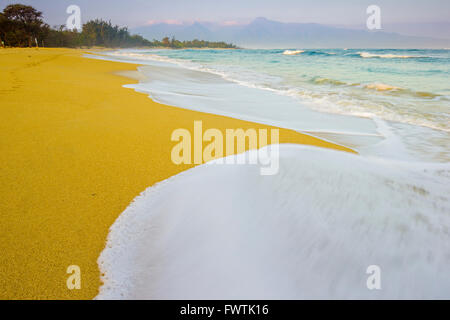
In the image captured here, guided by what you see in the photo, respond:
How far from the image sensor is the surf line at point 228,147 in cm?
202

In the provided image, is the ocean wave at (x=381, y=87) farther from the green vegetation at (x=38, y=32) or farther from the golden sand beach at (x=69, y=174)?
the green vegetation at (x=38, y=32)

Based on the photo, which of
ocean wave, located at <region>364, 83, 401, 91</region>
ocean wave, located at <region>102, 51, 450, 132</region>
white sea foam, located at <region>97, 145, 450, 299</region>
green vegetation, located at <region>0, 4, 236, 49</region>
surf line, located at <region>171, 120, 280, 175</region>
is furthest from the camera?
green vegetation, located at <region>0, 4, 236, 49</region>

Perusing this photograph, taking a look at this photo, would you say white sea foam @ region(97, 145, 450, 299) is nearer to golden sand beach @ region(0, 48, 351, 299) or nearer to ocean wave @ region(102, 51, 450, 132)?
golden sand beach @ region(0, 48, 351, 299)

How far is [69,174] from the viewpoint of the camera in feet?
5.72

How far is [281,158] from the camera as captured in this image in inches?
79.5

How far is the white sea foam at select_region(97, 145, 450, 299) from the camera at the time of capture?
1017mm

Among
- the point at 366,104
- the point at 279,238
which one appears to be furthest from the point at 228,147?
the point at 366,104

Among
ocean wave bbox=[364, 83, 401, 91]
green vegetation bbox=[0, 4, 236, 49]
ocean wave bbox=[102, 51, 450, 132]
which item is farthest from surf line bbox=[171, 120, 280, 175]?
green vegetation bbox=[0, 4, 236, 49]

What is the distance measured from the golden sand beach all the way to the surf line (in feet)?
0.36

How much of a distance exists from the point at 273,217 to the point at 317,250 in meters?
0.28

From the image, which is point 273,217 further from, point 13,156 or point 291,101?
point 291,101

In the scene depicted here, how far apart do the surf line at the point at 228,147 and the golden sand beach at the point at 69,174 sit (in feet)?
0.36

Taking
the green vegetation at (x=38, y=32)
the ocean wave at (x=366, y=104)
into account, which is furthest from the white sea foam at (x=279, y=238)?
the green vegetation at (x=38, y=32)

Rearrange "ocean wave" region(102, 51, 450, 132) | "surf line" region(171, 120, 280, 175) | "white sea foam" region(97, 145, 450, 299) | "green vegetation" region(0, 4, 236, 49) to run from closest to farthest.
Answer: "white sea foam" region(97, 145, 450, 299)
"surf line" region(171, 120, 280, 175)
"ocean wave" region(102, 51, 450, 132)
"green vegetation" region(0, 4, 236, 49)
